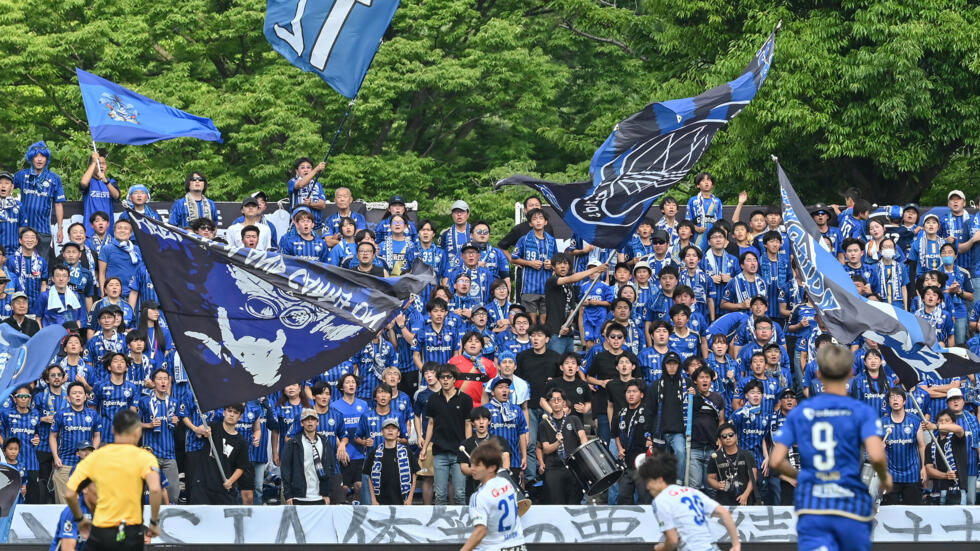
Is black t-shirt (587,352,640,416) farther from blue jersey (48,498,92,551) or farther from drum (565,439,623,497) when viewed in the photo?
blue jersey (48,498,92,551)

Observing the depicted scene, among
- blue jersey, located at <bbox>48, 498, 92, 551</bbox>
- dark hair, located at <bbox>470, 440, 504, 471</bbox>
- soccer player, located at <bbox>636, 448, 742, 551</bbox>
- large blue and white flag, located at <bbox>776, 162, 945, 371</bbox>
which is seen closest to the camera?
soccer player, located at <bbox>636, 448, 742, 551</bbox>

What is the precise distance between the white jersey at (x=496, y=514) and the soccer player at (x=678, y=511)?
1.10 metres

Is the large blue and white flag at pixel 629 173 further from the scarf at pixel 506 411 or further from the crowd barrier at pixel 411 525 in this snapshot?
the crowd barrier at pixel 411 525

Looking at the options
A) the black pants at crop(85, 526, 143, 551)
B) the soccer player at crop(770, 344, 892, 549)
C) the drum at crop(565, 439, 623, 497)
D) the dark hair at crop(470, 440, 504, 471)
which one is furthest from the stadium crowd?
the soccer player at crop(770, 344, 892, 549)

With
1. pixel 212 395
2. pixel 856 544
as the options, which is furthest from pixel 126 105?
pixel 856 544

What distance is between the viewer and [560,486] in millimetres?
16922

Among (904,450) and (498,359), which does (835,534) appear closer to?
(904,450)

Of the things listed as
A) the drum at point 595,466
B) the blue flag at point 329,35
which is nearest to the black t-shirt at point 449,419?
the drum at point 595,466

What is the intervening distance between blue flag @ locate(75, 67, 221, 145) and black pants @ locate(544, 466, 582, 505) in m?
6.76

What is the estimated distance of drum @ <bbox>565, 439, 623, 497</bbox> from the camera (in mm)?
16359

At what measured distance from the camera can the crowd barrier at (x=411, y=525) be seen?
1550 cm

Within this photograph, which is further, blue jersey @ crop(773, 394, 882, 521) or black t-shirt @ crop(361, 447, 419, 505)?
black t-shirt @ crop(361, 447, 419, 505)

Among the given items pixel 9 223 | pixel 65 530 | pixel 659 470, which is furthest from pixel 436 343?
pixel 659 470

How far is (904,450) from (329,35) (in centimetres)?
842
